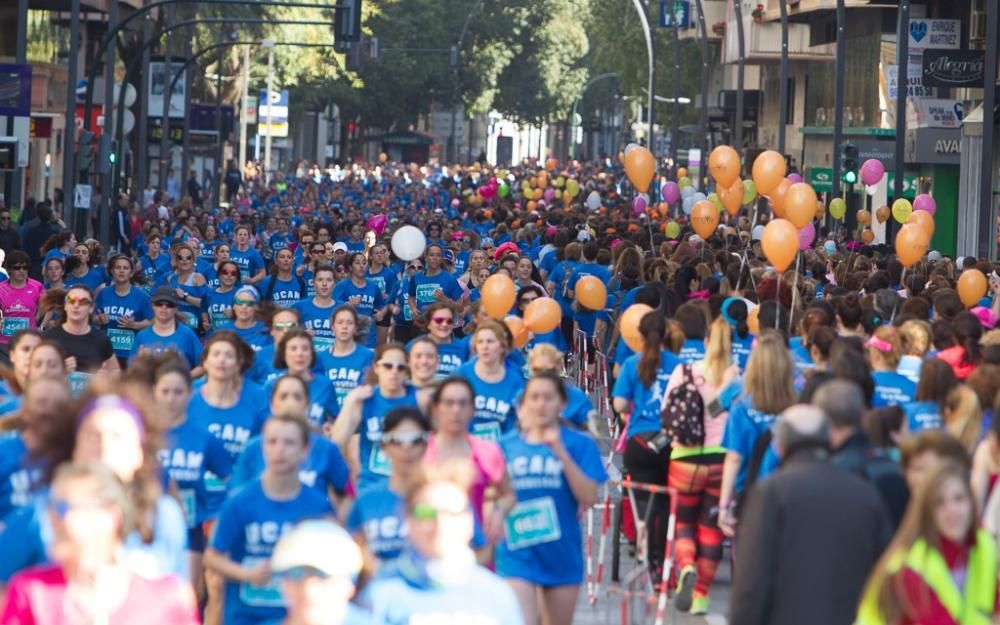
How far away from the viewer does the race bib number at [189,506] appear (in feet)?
33.4

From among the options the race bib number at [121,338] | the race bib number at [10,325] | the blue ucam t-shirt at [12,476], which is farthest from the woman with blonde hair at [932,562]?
the race bib number at [10,325]

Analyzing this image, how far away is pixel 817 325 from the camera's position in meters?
13.2

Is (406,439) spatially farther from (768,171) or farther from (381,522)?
(768,171)

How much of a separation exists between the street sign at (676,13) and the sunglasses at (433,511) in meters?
62.3

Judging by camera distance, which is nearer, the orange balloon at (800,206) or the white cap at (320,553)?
the white cap at (320,553)

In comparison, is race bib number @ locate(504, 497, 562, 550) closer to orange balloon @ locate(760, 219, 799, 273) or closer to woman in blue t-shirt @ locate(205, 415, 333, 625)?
woman in blue t-shirt @ locate(205, 415, 333, 625)

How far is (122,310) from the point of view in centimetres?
1838

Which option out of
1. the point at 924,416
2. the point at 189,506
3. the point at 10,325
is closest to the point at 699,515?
the point at 924,416

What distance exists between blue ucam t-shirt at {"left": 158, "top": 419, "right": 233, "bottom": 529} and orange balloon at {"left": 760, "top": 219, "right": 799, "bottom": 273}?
751 cm

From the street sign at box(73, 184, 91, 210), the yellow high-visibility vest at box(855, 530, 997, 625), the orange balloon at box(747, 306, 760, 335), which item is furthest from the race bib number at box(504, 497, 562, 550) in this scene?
the street sign at box(73, 184, 91, 210)

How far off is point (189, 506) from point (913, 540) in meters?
3.92

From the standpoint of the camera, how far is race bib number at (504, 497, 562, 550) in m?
9.75

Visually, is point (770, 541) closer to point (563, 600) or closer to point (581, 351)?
point (563, 600)

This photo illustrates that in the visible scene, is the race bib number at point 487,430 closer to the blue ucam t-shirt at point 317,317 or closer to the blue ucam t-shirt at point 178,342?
the blue ucam t-shirt at point 178,342
